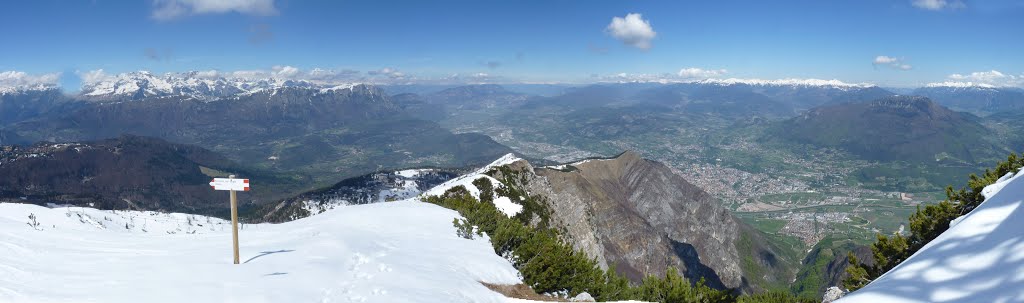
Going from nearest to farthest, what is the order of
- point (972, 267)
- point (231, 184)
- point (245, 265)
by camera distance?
point (972, 267)
point (245, 265)
point (231, 184)

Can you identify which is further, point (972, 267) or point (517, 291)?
point (517, 291)

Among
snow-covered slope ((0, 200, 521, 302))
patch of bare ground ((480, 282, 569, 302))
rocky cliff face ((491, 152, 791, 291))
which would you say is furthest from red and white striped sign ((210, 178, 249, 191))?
rocky cliff face ((491, 152, 791, 291))

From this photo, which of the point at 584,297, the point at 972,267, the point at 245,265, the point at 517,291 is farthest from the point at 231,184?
the point at 972,267

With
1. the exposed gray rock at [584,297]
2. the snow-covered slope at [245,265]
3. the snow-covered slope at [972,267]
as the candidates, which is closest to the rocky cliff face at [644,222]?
the exposed gray rock at [584,297]

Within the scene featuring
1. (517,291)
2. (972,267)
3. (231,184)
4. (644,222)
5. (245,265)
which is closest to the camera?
(972,267)

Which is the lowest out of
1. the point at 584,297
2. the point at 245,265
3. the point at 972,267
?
the point at 584,297

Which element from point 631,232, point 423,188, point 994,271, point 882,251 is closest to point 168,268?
point 994,271

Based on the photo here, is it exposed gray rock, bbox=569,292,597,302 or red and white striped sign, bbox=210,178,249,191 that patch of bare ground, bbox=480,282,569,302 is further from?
red and white striped sign, bbox=210,178,249,191

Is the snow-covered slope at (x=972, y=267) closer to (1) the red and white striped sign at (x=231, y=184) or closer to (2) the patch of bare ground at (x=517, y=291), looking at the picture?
(2) the patch of bare ground at (x=517, y=291)

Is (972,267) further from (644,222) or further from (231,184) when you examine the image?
(644,222)
